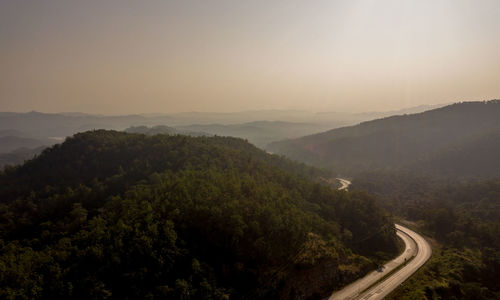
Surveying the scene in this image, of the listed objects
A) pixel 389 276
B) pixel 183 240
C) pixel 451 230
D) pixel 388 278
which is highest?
pixel 183 240

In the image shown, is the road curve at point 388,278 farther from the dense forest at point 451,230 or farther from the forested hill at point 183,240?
the forested hill at point 183,240

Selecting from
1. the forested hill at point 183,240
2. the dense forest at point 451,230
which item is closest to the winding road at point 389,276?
the dense forest at point 451,230

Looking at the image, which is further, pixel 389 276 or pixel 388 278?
Result: pixel 389 276

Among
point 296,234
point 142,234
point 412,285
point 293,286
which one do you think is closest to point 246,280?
point 293,286

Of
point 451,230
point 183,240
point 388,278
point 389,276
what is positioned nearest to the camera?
point 183,240

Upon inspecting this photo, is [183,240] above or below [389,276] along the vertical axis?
above

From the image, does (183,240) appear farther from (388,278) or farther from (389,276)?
(389,276)

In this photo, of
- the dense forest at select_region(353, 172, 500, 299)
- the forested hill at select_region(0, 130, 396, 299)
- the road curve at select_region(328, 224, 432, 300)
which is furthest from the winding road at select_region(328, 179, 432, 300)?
the forested hill at select_region(0, 130, 396, 299)

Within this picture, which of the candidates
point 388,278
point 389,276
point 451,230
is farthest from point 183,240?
point 451,230
